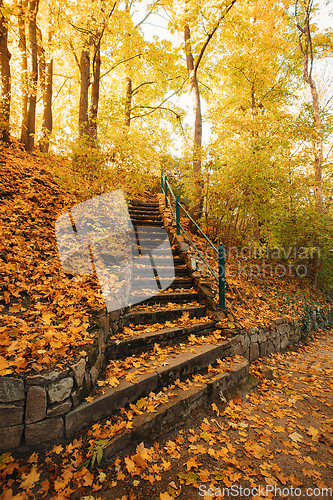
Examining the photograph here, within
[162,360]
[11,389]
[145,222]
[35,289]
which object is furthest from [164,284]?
[11,389]

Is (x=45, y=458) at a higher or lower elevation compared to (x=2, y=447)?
lower

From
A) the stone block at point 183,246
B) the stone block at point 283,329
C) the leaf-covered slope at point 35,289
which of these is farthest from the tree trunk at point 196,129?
the stone block at point 283,329

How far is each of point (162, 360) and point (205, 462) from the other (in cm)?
102

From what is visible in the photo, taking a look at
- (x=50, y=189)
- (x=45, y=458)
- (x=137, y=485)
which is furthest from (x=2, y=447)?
(x=50, y=189)

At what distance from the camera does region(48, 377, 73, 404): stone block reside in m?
1.87

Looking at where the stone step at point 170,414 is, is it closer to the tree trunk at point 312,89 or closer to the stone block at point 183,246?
the stone block at point 183,246

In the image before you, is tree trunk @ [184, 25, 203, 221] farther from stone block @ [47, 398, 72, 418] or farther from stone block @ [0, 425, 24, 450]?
stone block @ [0, 425, 24, 450]

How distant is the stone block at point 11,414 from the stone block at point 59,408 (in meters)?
0.20

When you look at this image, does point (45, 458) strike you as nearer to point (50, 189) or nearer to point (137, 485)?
point (137, 485)

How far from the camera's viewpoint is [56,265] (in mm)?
3506

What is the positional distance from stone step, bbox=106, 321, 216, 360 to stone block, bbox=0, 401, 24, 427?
1052 millimetres

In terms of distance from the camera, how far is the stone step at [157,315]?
11.0 ft

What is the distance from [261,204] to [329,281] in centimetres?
496

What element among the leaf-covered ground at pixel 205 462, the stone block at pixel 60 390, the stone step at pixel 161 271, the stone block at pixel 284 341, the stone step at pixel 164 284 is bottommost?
the stone block at pixel 284 341
